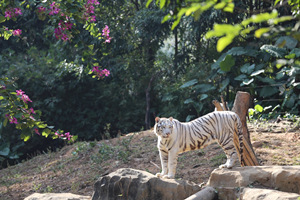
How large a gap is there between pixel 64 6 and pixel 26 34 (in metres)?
11.3

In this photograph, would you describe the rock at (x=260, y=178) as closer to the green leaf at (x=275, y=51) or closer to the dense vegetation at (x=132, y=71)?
the green leaf at (x=275, y=51)

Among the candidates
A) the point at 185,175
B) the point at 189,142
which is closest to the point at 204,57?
the point at 185,175

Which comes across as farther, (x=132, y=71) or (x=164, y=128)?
(x=132, y=71)

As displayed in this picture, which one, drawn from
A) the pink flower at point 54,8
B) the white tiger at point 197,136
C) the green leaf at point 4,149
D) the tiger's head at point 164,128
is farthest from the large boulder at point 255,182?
the green leaf at point 4,149

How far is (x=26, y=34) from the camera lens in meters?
16.1

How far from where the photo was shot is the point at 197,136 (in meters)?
5.32

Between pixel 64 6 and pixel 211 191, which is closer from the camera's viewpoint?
pixel 211 191

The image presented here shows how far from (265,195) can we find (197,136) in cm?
120

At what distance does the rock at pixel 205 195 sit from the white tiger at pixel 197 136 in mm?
505

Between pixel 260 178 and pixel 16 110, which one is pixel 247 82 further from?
pixel 16 110

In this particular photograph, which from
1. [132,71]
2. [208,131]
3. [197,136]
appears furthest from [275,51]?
[197,136]

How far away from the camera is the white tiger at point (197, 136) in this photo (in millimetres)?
5184

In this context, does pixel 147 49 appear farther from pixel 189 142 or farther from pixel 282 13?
pixel 189 142

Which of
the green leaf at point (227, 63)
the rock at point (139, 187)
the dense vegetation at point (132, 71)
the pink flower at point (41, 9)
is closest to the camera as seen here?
the rock at point (139, 187)
